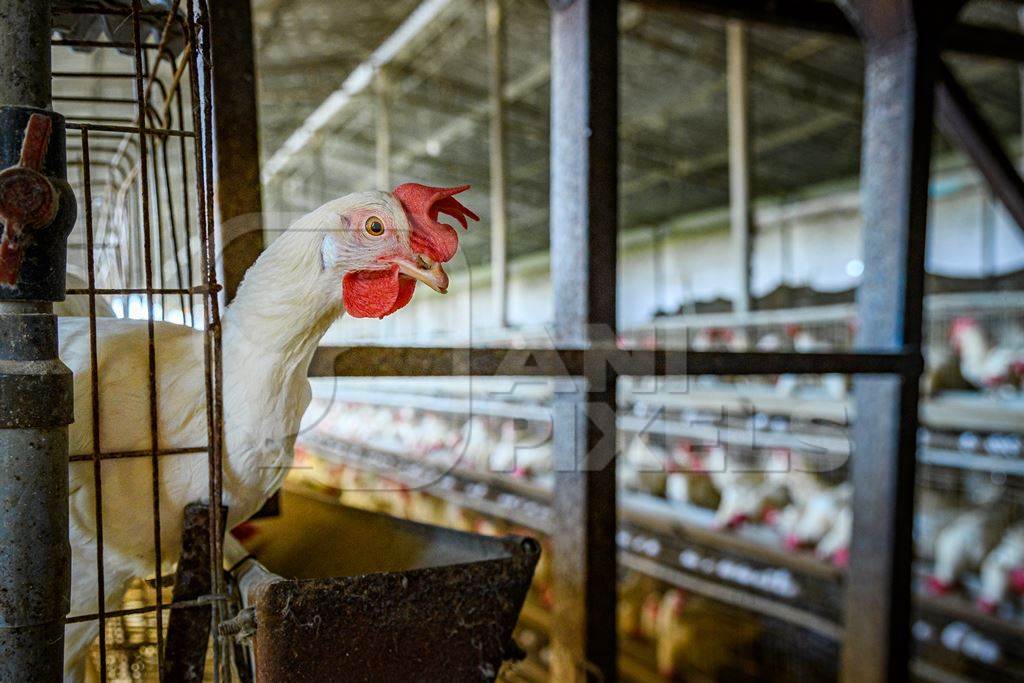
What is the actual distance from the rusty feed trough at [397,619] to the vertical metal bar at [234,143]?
36cm

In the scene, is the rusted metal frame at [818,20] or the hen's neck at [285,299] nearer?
the hen's neck at [285,299]

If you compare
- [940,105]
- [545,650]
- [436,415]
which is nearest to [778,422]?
[545,650]

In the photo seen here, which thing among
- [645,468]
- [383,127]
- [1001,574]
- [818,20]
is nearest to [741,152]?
[645,468]

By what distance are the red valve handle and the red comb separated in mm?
274

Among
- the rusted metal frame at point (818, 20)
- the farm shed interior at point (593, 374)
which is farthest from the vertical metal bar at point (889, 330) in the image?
the rusted metal frame at point (818, 20)

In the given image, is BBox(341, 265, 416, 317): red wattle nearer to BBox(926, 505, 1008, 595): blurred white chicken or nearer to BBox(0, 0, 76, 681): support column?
BBox(0, 0, 76, 681): support column

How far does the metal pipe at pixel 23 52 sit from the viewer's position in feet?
1.63

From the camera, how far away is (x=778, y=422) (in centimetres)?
368

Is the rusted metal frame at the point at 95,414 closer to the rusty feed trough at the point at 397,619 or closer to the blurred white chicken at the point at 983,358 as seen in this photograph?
the rusty feed trough at the point at 397,619

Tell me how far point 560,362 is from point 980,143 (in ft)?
4.26

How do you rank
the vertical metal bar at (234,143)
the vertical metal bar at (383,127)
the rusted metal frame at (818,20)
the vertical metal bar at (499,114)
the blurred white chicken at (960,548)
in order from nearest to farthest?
the vertical metal bar at (234,143) < the rusted metal frame at (818,20) < the blurred white chicken at (960,548) < the vertical metal bar at (499,114) < the vertical metal bar at (383,127)

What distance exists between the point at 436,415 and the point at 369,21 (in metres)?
4.91

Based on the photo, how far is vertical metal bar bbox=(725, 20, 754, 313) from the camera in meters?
4.60

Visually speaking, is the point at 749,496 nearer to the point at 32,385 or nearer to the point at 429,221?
the point at 429,221
